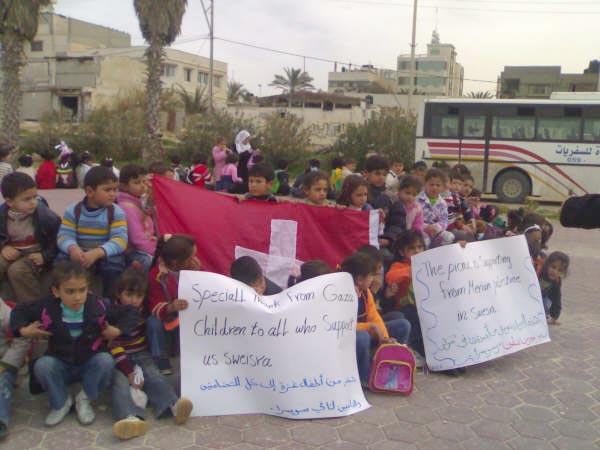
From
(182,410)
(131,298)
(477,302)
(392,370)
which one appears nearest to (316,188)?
(477,302)

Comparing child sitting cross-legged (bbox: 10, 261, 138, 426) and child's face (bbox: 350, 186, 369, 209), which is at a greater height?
child's face (bbox: 350, 186, 369, 209)

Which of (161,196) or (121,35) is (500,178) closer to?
(161,196)

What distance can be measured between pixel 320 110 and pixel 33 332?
156ft

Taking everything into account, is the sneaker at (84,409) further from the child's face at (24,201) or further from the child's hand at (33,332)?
the child's face at (24,201)

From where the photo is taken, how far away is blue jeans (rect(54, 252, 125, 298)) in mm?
4488

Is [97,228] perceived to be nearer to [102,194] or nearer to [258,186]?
[102,194]

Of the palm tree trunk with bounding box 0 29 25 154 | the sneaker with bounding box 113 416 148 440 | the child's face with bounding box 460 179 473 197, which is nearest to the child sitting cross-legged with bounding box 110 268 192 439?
the sneaker with bounding box 113 416 148 440

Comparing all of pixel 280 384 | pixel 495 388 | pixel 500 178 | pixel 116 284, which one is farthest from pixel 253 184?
pixel 500 178

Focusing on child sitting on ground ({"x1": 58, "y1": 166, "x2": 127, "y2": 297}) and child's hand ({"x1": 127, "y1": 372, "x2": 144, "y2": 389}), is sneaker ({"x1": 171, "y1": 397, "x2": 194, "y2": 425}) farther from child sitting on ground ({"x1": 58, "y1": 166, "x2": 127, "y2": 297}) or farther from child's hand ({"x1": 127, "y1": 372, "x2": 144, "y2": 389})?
child sitting on ground ({"x1": 58, "y1": 166, "x2": 127, "y2": 297})

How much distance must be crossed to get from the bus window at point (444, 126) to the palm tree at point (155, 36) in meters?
8.34

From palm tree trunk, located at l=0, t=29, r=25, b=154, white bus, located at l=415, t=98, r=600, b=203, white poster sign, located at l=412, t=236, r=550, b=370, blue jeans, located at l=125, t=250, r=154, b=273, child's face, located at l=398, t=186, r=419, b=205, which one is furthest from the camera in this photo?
white bus, located at l=415, t=98, r=600, b=203

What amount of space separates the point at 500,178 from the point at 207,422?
614 inches

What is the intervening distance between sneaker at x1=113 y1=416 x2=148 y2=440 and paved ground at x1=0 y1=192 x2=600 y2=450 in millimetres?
57

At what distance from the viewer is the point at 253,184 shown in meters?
5.27
